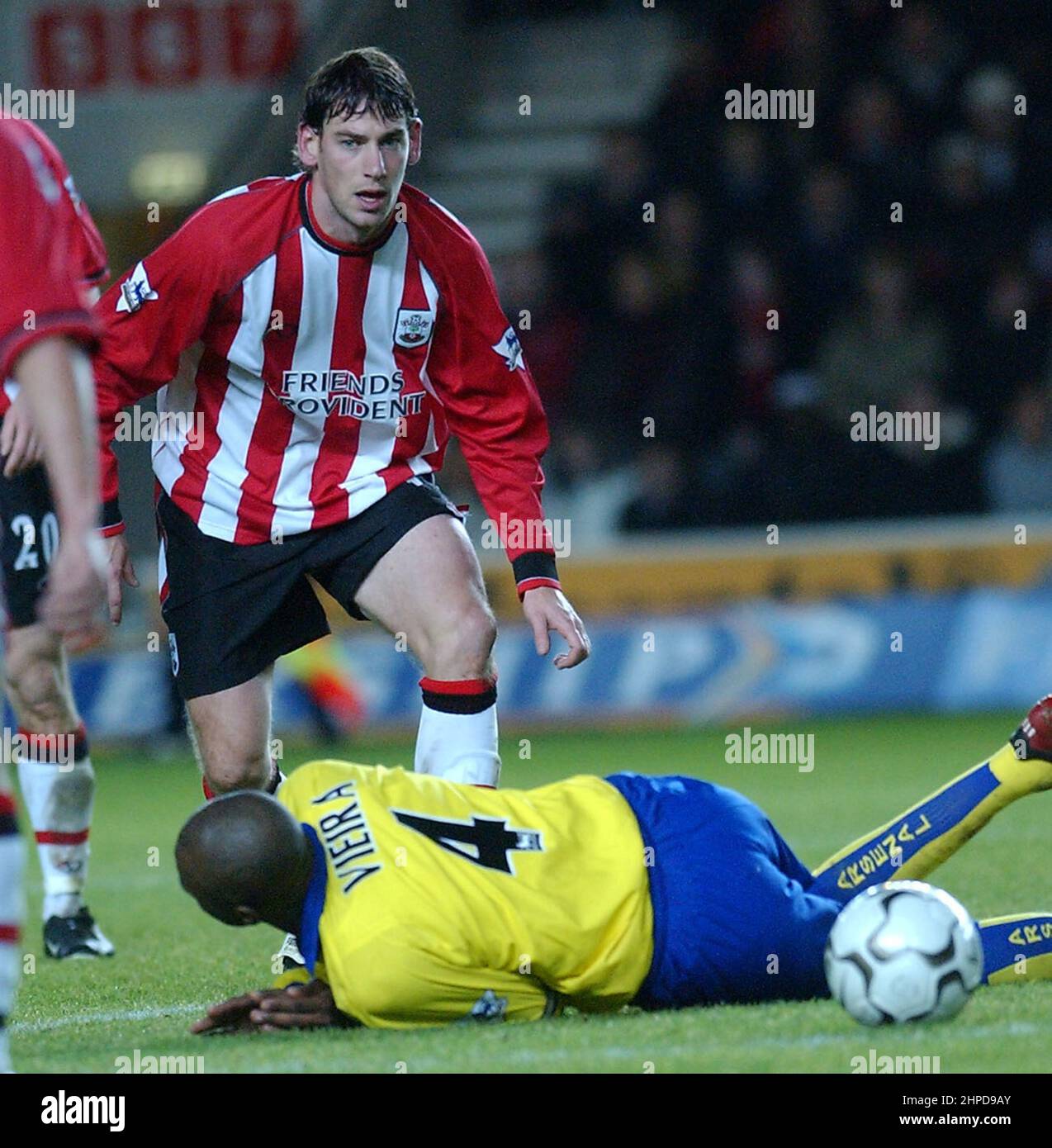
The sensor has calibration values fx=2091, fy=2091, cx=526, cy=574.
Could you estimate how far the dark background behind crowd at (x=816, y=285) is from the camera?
1259 cm

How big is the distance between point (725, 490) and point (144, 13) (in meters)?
6.50

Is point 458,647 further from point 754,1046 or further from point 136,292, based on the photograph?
point 754,1046

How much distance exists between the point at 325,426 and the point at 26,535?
0.77m

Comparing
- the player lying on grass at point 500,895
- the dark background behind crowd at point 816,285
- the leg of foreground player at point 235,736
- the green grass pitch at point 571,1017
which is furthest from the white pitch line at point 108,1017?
the dark background behind crowd at point 816,285

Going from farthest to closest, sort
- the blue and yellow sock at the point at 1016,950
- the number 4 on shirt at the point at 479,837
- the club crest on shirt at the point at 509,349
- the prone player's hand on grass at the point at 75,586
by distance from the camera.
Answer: the club crest on shirt at the point at 509,349, the blue and yellow sock at the point at 1016,950, the number 4 on shirt at the point at 479,837, the prone player's hand on grass at the point at 75,586

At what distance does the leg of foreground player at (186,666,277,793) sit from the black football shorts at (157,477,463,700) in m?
0.03

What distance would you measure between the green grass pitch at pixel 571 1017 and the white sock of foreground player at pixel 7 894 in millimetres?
407

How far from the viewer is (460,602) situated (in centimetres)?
483

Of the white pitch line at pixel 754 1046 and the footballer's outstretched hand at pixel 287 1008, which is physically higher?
the footballer's outstretched hand at pixel 287 1008

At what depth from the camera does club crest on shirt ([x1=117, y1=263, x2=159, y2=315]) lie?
493 cm

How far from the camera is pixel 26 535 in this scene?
494cm

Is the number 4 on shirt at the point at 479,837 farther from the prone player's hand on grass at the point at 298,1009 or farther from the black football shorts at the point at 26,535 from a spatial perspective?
the black football shorts at the point at 26,535

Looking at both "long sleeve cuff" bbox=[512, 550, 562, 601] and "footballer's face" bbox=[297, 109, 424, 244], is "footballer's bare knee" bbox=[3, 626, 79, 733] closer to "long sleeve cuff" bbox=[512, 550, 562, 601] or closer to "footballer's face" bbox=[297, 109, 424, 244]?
"long sleeve cuff" bbox=[512, 550, 562, 601]
